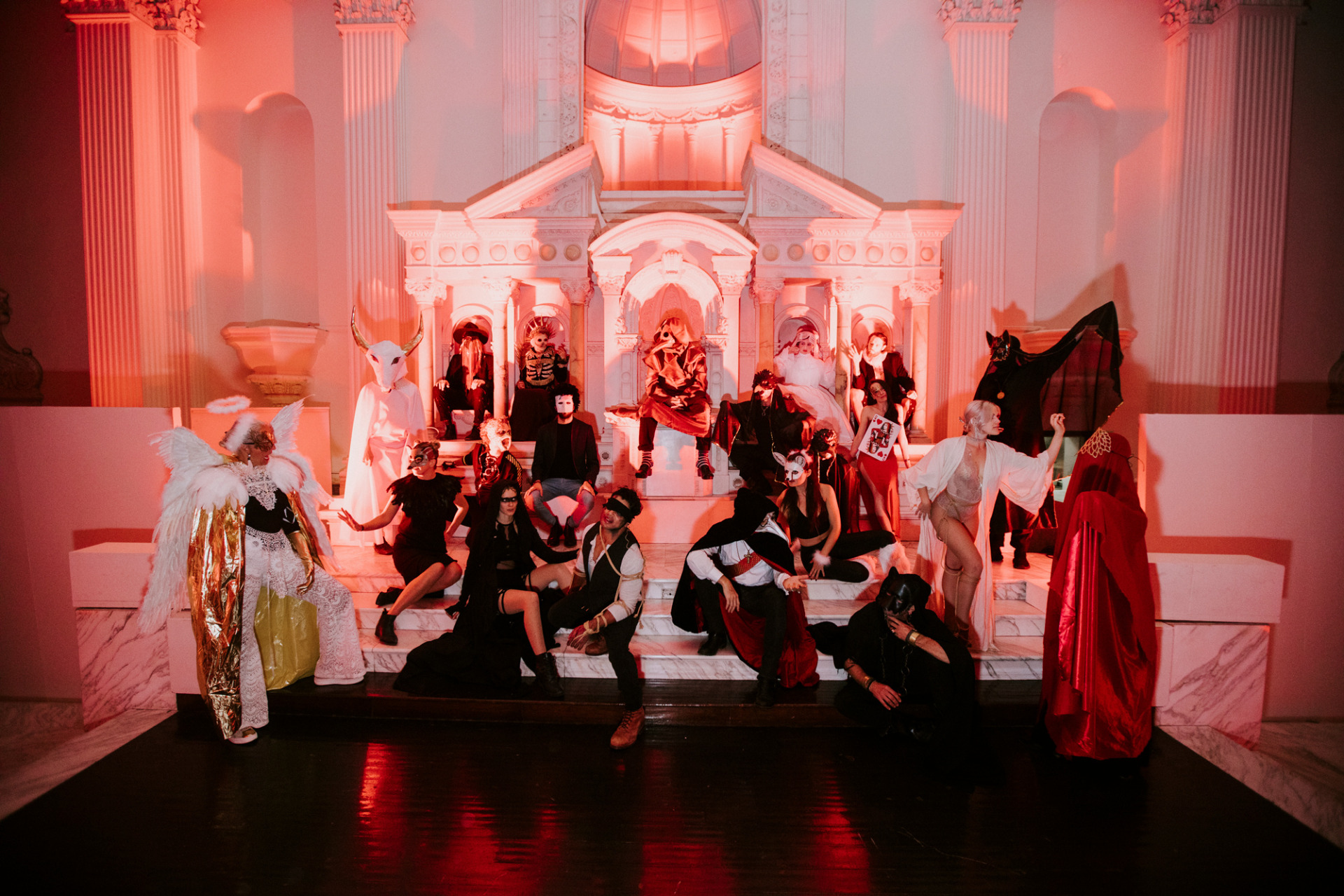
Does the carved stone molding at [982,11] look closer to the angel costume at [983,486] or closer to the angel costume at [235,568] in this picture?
the angel costume at [983,486]

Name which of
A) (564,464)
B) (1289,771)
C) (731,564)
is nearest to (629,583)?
(731,564)

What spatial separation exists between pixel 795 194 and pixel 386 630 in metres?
5.97

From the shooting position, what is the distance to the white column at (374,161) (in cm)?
809

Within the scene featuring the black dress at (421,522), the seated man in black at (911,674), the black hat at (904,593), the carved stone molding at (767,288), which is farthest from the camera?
the carved stone molding at (767,288)

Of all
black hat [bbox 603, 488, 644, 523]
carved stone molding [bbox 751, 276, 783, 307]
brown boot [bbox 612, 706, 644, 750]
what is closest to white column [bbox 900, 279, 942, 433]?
carved stone molding [bbox 751, 276, 783, 307]

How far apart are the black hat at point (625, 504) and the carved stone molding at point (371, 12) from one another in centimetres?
741

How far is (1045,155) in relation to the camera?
893 centimetres

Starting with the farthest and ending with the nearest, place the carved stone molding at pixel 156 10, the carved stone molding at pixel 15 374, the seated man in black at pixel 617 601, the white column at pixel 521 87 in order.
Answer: the carved stone molding at pixel 15 374 → the white column at pixel 521 87 → the carved stone molding at pixel 156 10 → the seated man in black at pixel 617 601

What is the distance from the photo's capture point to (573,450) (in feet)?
19.0

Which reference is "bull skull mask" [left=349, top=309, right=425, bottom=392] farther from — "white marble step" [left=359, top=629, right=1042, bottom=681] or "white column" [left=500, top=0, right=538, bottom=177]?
"white column" [left=500, top=0, right=538, bottom=177]

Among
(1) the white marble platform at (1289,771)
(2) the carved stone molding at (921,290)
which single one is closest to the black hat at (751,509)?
(1) the white marble platform at (1289,771)

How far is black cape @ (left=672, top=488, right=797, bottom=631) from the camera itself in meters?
4.19

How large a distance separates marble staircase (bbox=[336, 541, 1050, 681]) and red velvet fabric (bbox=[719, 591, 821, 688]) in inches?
6.6

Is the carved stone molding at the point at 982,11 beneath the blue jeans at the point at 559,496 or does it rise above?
above
